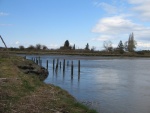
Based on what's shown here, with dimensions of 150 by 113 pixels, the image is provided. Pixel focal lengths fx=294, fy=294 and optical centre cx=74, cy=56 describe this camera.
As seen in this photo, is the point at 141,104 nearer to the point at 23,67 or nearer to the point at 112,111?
the point at 112,111

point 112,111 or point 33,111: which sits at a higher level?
point 33,111

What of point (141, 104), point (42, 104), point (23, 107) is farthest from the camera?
point (141, 104)

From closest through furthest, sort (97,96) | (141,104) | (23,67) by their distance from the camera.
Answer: (141,104) → (97,96) → (23,67)

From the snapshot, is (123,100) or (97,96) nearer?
(123,100)

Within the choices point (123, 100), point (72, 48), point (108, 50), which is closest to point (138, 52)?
point (108, 50)

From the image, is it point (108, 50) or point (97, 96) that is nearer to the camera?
point (97, 96)

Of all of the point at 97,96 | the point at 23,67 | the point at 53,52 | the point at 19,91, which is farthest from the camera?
the point at 53,52

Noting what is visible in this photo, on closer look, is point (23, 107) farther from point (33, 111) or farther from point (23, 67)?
point (23, 67)

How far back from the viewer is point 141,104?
19891 millimetres

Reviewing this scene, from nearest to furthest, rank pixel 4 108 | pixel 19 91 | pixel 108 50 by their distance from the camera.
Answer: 1. pixel 4 108
2. pixel 19 91
3. pixel 108 50

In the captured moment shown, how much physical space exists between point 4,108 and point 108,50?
179659mm

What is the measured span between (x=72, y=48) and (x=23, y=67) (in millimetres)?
157046

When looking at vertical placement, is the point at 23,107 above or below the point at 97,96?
above

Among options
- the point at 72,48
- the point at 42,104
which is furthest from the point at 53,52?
the point at 42,104
